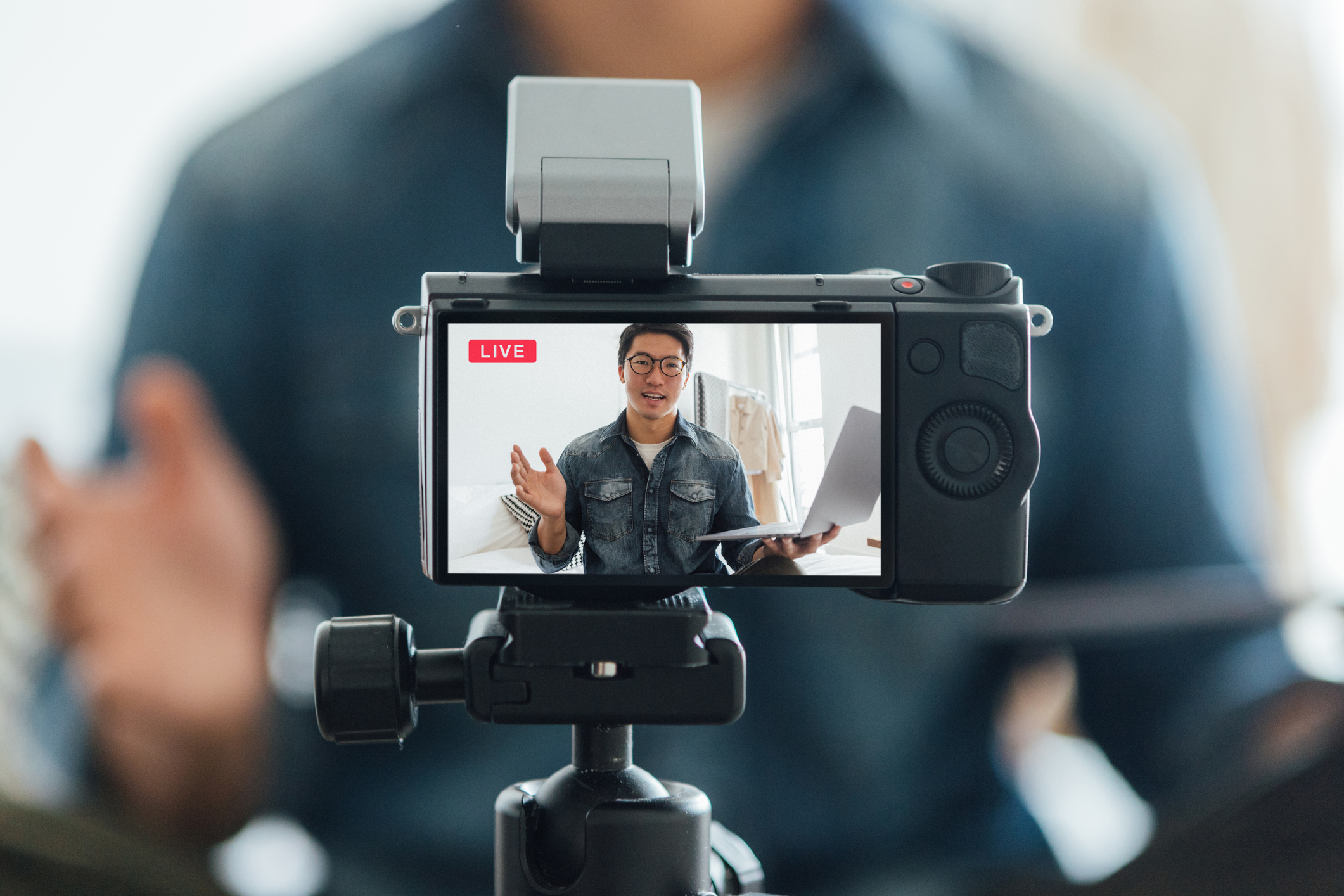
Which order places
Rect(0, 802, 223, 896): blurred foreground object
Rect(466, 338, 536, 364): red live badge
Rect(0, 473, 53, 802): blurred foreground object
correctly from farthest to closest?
1. Rect(0, 473, 53, 802): blurred foreground object
2. Rect(0, 802, 223, 896): blurred foreground object
3. Rect(466, 338, 536, 364): red live badge

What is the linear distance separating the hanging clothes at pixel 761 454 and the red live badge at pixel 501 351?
6 cm

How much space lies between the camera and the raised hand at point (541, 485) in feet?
0.90

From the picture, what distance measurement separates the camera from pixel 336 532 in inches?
26.7

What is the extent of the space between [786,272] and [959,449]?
0.38m

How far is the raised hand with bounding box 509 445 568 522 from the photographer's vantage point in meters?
0.28

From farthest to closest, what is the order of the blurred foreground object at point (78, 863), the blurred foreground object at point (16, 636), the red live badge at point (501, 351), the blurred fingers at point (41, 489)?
the blurred foreground object at point (16, 636), the blurred fingers at point (41, 489), the blurred foreground object at point (78, 863), the red live badge at point (501, 351)

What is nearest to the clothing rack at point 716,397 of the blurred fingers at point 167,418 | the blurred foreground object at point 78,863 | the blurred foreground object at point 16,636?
the blurred foreground object at point 78,863

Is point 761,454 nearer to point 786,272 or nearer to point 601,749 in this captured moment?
point 601,749

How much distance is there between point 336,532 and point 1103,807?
0.57 m

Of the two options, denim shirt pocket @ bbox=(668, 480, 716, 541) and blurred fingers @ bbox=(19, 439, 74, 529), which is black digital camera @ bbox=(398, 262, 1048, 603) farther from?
blurred fingers @ bbox=(19, 439, 74, 529)

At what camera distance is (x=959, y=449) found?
28 cm

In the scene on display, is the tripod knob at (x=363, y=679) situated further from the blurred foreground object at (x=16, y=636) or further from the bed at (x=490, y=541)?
the blurred foreground object at (x=16, y=636)

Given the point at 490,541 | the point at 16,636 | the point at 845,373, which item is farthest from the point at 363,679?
the point at 16,636

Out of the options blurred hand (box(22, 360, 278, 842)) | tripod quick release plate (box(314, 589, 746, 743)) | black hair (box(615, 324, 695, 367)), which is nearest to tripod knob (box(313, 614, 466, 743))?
tripod quick release plate (box(314, 589, 746, 743))
